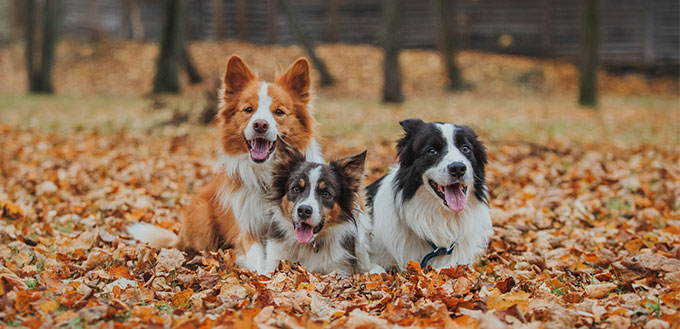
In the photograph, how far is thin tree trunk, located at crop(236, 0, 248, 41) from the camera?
27000mm

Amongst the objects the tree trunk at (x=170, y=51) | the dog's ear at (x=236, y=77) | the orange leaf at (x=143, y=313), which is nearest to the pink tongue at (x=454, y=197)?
the dog's ear at (x=236, y=77)

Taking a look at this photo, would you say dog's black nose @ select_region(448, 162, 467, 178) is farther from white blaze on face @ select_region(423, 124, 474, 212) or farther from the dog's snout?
the dog's snout

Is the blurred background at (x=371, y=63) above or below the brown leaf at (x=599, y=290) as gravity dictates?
above

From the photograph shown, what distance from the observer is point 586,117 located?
1413 cm

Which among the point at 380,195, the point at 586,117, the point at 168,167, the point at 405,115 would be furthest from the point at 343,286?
the point at 586,117

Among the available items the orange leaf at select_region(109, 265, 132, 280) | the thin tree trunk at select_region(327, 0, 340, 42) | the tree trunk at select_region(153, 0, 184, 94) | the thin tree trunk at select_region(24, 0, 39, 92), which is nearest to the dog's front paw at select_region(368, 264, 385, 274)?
the orange leaf at select_region(109, 265, 132, 280)

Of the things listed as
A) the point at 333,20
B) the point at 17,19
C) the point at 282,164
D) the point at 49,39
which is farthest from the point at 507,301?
the point at 17,19

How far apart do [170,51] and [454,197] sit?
13.2 m

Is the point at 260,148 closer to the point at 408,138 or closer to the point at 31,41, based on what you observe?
the point at 408,138

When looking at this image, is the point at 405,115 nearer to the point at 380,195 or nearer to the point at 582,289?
the point at 380,195

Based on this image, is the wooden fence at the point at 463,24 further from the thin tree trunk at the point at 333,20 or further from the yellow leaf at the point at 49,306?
the yellow leaf at the point at 49,306

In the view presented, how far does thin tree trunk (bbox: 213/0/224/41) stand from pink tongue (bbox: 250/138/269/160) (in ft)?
78.0

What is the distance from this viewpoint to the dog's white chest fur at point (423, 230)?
4219mm

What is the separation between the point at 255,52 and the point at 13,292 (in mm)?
22557
